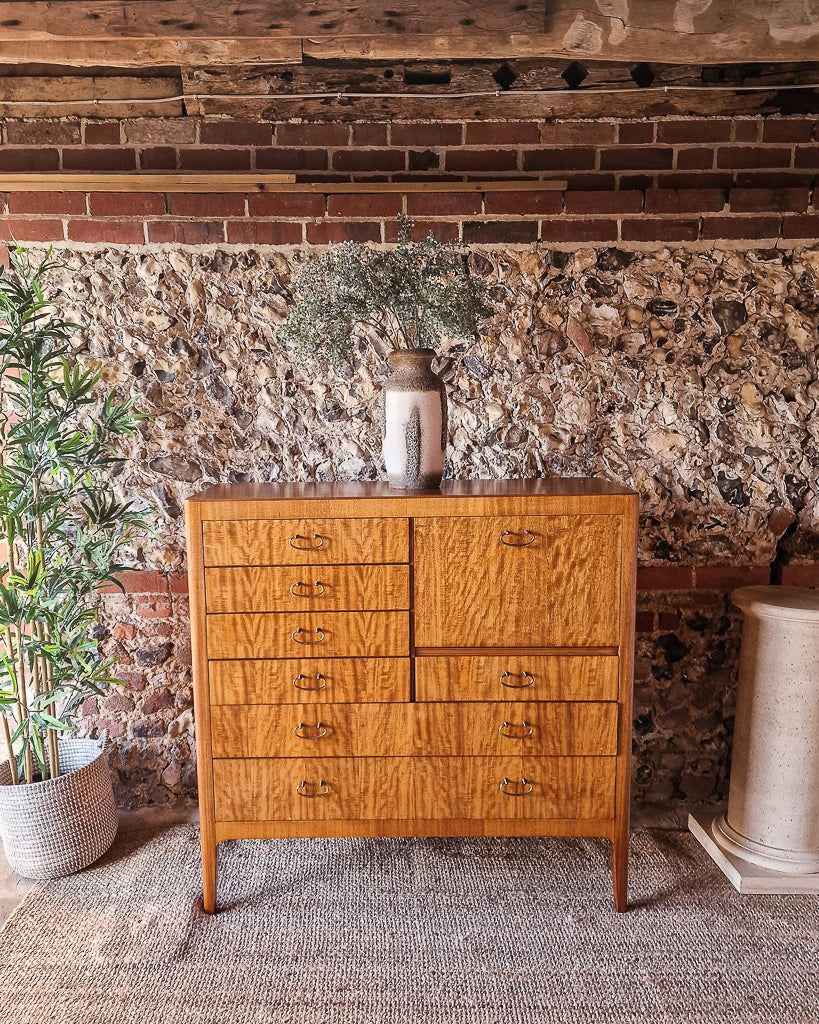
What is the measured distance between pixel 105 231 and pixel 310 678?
1.82 m

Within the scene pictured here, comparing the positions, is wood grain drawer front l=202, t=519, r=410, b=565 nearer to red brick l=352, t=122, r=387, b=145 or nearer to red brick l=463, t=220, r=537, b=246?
red brick l=463, t=220, r=537, b=246

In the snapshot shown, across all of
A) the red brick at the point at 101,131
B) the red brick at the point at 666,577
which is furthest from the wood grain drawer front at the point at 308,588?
the red brick at the point at 101,131

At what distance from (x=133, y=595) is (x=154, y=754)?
0.65m

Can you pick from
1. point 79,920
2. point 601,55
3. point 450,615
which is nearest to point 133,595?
point 79,920

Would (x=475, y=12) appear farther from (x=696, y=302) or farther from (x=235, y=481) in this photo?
(x=235, y=481)

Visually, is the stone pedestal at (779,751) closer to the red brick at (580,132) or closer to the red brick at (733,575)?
the red brick at (733,575)

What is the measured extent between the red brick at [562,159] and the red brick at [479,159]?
0.06 m

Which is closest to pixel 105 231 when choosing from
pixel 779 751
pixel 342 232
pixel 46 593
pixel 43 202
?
pixel 43 202

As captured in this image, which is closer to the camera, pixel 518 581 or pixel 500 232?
pixel 518 581

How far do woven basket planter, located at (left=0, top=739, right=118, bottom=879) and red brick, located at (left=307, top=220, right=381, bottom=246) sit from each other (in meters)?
2.07

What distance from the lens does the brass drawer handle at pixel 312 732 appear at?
2.26m

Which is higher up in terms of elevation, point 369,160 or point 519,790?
point 369,160

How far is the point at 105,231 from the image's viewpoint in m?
2.69

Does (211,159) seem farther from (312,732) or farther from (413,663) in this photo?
(312,732)
